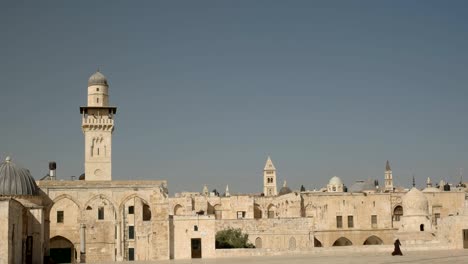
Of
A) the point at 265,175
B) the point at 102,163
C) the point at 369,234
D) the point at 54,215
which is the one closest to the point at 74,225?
the point at 54,215

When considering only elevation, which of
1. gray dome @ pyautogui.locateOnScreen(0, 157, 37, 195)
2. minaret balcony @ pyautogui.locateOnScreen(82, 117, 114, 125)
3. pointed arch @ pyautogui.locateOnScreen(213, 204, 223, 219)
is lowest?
pointed arch @ pyautogui.locateOnScreen(213, 204, 223, 219)

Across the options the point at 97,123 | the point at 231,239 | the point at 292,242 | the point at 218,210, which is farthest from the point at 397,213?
the point at 97,123

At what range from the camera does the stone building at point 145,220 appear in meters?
34.0

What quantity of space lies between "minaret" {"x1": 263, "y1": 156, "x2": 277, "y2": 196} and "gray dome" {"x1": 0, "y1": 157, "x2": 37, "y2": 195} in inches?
2235

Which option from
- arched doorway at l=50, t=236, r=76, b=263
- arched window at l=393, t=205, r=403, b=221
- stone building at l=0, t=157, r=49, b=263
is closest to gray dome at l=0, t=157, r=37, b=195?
stone building at l=0, t=157, r=49, b=263

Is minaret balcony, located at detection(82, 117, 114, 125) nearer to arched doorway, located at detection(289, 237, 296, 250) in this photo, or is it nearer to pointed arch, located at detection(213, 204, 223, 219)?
arched doorway, located at detection(289, 237, 296, 250)

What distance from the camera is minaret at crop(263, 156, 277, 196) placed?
89688mm

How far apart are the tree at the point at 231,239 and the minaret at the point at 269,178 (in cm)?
4410

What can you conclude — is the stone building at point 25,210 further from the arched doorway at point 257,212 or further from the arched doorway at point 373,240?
the arched doorway at point 257,212

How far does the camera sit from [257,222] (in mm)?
47844

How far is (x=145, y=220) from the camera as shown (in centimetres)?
4059

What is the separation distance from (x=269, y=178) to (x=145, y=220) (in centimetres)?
5160

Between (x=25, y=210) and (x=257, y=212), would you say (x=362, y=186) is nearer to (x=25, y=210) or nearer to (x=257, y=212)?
(x=257, y=212)

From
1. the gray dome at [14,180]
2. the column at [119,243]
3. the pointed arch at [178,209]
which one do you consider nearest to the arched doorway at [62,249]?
the column at [119,243]
